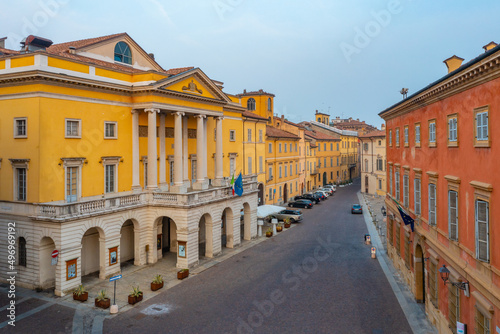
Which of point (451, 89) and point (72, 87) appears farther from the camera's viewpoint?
point (72, 87)

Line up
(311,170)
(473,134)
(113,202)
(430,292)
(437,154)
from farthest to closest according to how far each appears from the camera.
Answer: (311,170) < (113,202) < (430,292) < (437,154) < (473,134)

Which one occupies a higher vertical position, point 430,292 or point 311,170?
point 311,170

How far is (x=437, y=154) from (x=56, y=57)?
21.4 m

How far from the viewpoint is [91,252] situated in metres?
25.1

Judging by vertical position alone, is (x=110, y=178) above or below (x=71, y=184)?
above

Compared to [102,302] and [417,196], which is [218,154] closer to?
[102,302]

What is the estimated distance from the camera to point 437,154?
1619cm

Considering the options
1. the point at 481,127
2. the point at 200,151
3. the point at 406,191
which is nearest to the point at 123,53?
the point at 200,151

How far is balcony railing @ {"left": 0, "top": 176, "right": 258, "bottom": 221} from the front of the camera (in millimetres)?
20953

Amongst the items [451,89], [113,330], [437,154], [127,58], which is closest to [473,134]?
[451,89]

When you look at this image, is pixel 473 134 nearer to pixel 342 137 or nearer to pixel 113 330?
pixel 113 330

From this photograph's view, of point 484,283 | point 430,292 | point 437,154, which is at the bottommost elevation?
point 430,292

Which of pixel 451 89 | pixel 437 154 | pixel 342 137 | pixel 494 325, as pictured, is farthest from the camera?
pixel 342 137

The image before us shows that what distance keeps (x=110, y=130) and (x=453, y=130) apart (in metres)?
21.1
